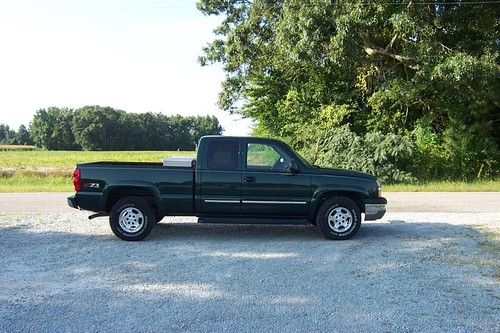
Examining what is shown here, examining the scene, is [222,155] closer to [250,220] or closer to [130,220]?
[250,220]

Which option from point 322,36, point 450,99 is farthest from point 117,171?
point 450,99

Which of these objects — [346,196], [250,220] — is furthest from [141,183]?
[346,196]

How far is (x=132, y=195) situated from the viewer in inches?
326

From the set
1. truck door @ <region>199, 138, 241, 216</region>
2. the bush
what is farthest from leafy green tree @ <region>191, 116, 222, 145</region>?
truck door @ <region>199, 138, 241, 216</region>

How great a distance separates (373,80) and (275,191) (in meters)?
15.7

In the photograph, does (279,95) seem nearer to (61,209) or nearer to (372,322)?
(61,209)

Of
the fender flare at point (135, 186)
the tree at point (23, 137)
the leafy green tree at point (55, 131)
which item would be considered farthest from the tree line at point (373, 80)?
the tree at point (23, 137)

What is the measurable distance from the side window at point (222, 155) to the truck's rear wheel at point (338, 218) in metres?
1.69

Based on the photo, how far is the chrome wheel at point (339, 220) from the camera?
322 inches

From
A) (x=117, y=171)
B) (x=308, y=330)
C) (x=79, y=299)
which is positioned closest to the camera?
(x=308, y=330)

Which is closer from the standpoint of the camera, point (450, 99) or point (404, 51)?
point (404, 51)

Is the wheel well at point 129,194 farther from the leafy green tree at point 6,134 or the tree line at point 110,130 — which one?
the leafy green tree at point 6,134

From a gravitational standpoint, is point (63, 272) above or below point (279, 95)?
below

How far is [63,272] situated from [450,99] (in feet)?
61.9
